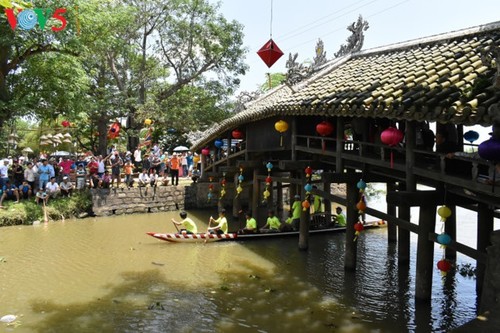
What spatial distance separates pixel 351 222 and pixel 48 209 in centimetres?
1310

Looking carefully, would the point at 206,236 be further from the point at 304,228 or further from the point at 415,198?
the point at 415,198

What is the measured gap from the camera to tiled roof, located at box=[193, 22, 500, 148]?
634 cm

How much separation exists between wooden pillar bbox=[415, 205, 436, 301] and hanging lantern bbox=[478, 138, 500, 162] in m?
2.60

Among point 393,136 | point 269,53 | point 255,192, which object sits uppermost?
point 269,53

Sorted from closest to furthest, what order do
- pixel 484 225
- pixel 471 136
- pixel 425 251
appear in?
pixel 425 251 < pixel 471 136 < pixel 484 225

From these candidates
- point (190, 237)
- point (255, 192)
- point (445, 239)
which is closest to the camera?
point (445, 239)

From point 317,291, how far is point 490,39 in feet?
21.8

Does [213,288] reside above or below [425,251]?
below

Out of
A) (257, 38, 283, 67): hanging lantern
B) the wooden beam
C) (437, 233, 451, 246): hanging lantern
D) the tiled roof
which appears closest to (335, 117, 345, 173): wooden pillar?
the tiled roof

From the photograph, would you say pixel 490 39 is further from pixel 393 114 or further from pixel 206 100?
pixel 206 100

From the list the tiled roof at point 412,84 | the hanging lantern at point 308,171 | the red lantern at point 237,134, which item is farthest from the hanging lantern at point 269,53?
the hanging lantern at point 308,171

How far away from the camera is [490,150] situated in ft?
19.5

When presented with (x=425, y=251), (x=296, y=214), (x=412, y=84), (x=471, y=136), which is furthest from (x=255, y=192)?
(x=412, y=84)

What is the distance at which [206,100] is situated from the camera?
31.2 metres
